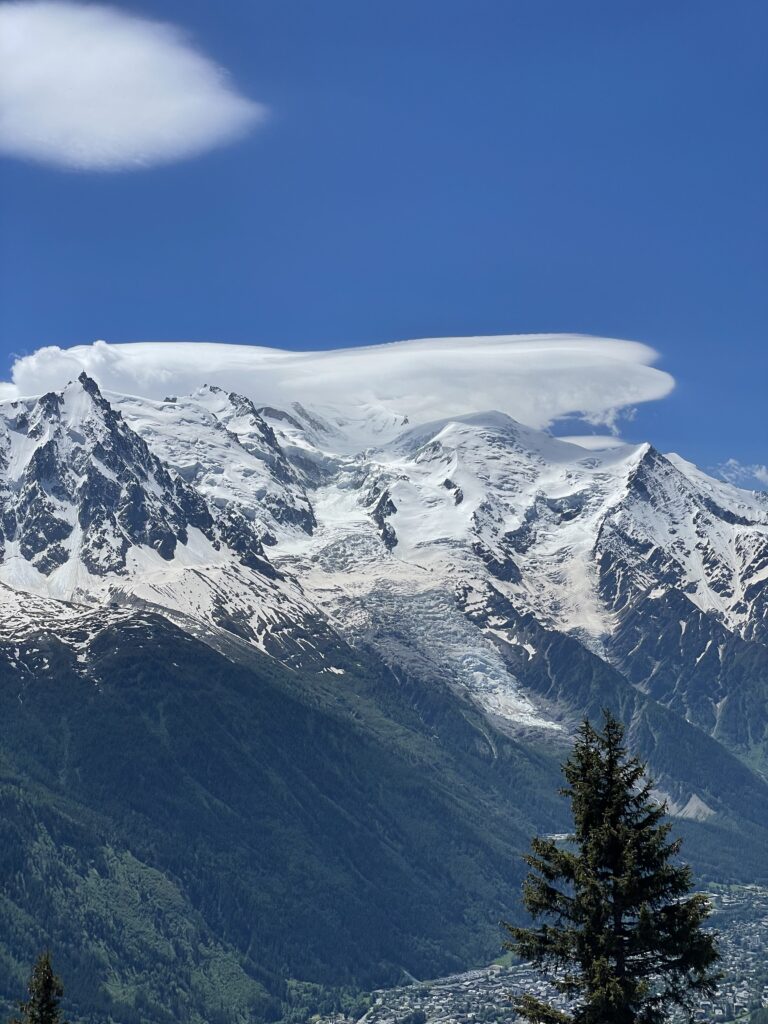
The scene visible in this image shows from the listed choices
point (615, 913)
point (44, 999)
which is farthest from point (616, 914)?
point (44, 999)

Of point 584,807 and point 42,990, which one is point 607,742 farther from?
point 42,990

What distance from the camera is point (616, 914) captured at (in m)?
57.2

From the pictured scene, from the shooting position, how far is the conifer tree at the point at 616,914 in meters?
56.2

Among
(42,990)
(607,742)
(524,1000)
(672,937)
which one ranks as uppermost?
(607,742)

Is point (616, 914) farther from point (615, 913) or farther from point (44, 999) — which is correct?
point (44, 999)

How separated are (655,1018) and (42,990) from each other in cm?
2359

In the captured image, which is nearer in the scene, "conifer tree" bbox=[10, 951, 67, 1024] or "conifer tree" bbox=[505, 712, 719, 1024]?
"conifer tree" bbox=[505, 712, 719, 1024]

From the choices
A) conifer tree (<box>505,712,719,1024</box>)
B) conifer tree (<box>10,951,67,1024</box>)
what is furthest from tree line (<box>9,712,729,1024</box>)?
conifer tree (<box>10,951,67,1024</box>)

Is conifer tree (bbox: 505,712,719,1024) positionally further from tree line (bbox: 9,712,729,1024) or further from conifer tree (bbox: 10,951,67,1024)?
conifer tree (bbox: 10,951,67,1024)

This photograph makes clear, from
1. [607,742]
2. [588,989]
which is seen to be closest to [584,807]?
[607,742]

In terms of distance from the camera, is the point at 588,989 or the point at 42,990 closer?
the point at 588,989

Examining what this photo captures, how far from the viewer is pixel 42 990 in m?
62.5

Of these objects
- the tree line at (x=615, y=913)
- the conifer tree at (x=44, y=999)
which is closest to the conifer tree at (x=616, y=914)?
the tree line at (x=615, y=913)

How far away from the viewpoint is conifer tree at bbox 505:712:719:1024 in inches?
2212
